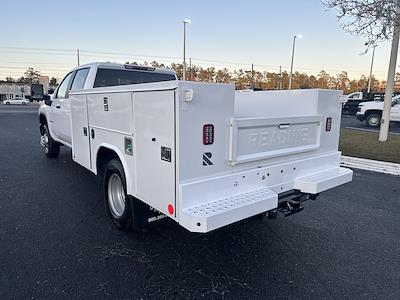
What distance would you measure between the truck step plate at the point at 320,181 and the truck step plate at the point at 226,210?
2.07 ft

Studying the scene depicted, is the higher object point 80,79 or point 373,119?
point 80,79

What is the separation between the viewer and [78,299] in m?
2.52

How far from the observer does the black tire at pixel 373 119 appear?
694 inches

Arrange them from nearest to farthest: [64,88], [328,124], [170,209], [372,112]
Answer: [170,209], [328,124], [64,88], [372,112]

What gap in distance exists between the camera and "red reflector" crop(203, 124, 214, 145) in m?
2.57

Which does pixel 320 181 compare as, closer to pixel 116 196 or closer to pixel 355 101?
pixel 116 196

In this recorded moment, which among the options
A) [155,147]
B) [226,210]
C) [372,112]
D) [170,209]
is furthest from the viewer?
[372,112]

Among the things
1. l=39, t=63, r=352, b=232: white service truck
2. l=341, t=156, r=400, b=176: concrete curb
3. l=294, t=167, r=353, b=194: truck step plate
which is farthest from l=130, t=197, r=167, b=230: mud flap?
l=341, t=156, r=400, b=176: concrete curb

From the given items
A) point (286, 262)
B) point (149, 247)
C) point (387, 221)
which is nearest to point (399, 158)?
point (387, 221)

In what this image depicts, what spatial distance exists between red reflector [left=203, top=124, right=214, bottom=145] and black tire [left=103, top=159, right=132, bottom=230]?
119 centimetres

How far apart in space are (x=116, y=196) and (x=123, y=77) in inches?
88.5

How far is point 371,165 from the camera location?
7516mm

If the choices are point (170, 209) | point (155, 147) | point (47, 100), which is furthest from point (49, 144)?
point (170, 209)

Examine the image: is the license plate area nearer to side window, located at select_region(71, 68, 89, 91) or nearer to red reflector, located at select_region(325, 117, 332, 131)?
red reflector, located at select_region(325, 117, 332, 131)
